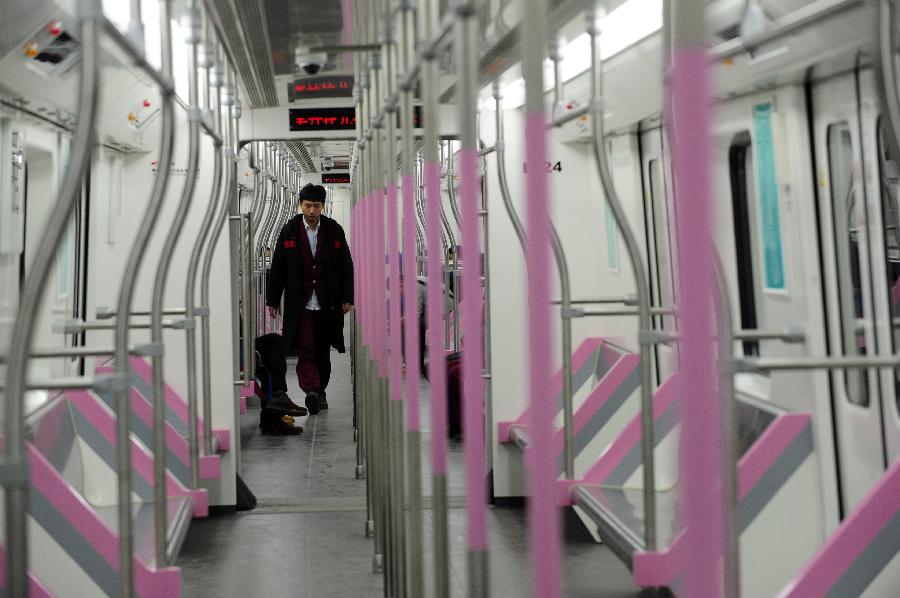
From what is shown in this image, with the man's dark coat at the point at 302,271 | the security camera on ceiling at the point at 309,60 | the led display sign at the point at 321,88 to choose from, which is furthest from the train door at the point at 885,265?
the man's dark coat at the point at 302,271

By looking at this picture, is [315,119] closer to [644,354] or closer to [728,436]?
[644,354]

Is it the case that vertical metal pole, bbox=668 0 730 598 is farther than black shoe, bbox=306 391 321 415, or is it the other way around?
black shoe, bbox=306 391 321 415

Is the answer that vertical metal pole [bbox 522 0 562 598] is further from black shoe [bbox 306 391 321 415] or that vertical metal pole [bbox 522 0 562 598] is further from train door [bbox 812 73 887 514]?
black shoe [bbox 306 391 321 415]

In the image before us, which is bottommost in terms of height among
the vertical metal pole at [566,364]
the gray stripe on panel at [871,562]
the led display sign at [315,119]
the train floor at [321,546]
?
the train floor at [321,546]

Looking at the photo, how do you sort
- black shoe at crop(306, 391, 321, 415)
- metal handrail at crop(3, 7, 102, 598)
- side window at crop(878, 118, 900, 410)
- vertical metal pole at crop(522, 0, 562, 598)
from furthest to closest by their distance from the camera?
black shoe at crop(306, 391, 321, 415)
side window at crop(878, 118, 900, 410)
metal handrail at crop(3, 7, 102, 598)
vertical metal pole at crop(522, 0, 562, 598)

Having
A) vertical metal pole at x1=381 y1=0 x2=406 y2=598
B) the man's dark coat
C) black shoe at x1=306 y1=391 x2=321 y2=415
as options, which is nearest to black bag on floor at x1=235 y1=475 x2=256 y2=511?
the man's dark coat

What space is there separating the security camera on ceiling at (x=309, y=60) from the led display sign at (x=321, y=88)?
0.31 metres

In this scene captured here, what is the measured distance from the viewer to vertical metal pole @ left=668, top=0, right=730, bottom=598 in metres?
0.84

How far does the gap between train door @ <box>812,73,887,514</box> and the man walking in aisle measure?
4952mm

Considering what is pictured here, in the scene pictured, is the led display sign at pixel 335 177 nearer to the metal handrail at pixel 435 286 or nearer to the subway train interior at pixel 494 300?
the subway train interior at pixel 494 300

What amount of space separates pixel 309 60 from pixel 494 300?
1.73 m

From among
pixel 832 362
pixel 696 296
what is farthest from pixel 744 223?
pixel 696 296

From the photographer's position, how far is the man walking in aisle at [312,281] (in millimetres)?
8016

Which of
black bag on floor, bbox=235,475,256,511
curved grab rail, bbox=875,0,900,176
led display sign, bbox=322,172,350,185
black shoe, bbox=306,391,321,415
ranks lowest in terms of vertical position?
black bag on floor, bbox=235,475,256,511
